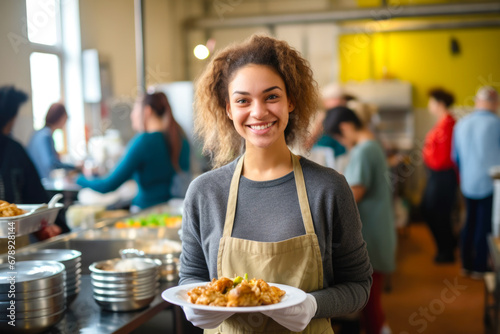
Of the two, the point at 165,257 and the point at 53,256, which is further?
the point at 165,257

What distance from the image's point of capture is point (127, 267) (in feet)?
6.47

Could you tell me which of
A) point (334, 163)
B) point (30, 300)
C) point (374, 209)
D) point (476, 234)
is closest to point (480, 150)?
point (476, 234)

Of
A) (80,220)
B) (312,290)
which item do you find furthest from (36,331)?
(80,220)

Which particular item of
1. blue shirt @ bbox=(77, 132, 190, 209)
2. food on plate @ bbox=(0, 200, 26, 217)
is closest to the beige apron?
food on plate @ bbox=(0, 200, 26, 217)

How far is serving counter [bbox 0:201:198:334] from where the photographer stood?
5.69 feet

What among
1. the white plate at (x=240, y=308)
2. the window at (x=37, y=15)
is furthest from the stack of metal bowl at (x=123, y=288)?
the window at (x=37, y=15)

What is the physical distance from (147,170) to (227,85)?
2.04 metres

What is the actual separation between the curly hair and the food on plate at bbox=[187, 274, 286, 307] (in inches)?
19.0

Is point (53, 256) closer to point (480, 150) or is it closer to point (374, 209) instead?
point (374, 209)

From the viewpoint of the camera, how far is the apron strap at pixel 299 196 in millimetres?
1455

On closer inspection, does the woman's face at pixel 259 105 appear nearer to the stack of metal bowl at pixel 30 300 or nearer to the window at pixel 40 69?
the stack of metal bowl at pixel 30 300

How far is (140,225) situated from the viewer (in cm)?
274

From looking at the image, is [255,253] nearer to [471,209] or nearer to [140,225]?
[140,225]

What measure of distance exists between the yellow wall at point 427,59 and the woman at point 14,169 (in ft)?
22.8
